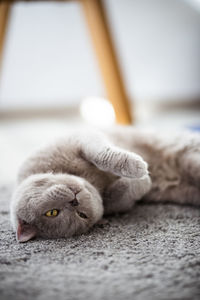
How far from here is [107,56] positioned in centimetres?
164

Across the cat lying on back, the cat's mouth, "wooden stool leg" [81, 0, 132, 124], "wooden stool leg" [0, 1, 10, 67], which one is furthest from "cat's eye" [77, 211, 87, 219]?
"wooden stool leg" [0, 1, 10, 67]

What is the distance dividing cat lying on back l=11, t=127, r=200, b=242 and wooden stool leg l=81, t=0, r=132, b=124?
1.55 ft

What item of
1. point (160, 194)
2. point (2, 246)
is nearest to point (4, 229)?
point (2, 246)

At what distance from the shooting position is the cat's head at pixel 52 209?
820mm

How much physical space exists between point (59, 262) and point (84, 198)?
0.67ft

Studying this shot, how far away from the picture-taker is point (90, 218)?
0.88m

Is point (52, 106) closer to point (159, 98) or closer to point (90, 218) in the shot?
point (159, 98)

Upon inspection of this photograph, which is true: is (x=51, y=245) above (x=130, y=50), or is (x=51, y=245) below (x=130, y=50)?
below

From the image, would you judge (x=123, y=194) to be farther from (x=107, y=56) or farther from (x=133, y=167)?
(x=107, y=56)

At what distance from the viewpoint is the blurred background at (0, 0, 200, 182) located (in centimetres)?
265

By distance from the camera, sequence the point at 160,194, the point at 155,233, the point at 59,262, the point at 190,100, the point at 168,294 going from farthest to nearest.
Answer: the point at 190,100
the point at 160,194
the point at 155,233
the point at 59,262
the point at 168,294

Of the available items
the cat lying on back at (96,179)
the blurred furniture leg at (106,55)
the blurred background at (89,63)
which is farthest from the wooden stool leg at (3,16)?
the cat lying on back at (96,179)

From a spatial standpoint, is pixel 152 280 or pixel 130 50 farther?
pixel 130 50

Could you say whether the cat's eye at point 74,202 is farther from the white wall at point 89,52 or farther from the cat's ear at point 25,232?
the white wall at point 89,52
